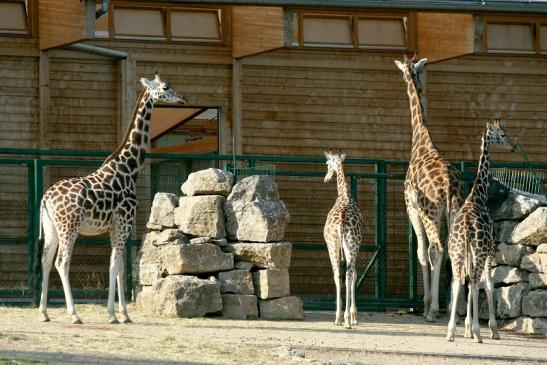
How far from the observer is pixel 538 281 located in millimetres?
17250

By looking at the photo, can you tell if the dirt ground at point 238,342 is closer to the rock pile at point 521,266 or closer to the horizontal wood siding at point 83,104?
the rock pile at point 521,266

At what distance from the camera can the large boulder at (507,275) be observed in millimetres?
17500

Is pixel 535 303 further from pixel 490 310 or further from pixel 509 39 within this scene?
pixel 509 39

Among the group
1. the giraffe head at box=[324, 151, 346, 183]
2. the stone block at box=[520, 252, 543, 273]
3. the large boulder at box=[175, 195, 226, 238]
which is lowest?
the stone block at box=[520, 252, 543, 273]

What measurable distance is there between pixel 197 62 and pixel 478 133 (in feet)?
15.8

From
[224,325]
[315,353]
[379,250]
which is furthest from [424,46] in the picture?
[315,353]

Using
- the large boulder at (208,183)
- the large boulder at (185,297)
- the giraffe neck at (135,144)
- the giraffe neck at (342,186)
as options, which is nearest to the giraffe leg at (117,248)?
the large boulder at (185,297)

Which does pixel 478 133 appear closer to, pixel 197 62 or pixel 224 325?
pixel 197 62

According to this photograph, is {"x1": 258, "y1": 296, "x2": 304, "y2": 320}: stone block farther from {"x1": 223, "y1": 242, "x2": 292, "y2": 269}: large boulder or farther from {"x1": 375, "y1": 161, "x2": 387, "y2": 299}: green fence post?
{"x1": 375, "y1": 161, "x2": 387, "y2": 299}: green fence post

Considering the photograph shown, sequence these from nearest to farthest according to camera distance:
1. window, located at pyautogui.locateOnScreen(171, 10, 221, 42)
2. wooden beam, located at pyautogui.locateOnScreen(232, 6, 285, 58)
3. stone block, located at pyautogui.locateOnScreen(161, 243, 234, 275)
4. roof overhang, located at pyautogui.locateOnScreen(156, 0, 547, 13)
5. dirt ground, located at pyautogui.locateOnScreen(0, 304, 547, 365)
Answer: dirt ground, located at pyautogui.locateOnScreen(0, 304, 547, 365), stone block, located at pyautogui.locateOnScreen(161, 243, 234, 275), roof overhang, located at pyautogui.locateOnScreen(156, 0, 547, 13), wooden beam, located at pyautogui.locateOnScreen(232, 6, 285, 58), window, located at pyautogui.locateOnScreen(171, 10, 221, 42)

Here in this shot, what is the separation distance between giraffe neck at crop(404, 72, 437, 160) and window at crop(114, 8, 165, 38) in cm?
417

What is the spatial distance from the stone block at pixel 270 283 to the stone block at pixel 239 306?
0.14 m

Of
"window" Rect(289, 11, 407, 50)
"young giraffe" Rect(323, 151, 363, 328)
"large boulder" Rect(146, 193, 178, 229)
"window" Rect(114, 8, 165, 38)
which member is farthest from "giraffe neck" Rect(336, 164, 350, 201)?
"window" Rect(114, 8, 165, 38)

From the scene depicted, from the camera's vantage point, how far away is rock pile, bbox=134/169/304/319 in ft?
55.2
